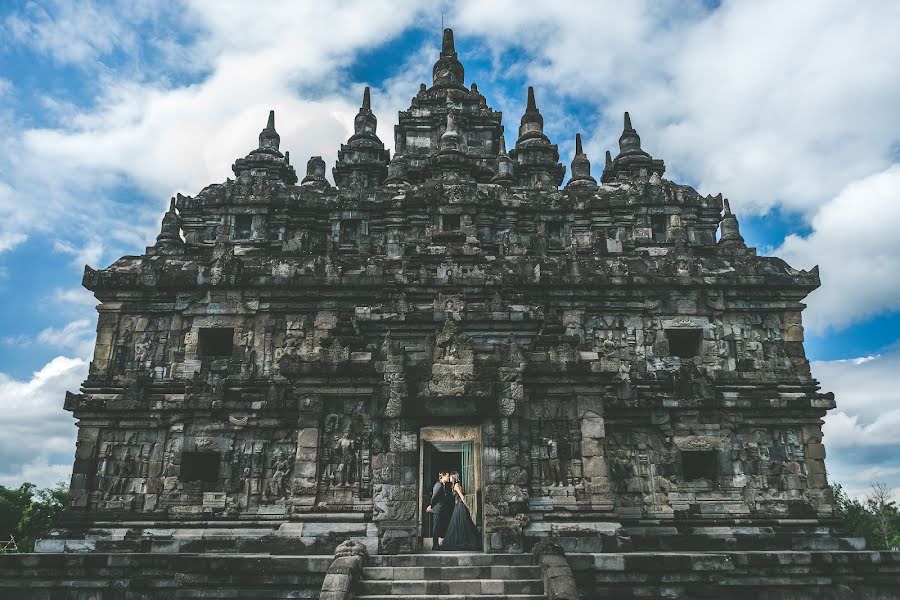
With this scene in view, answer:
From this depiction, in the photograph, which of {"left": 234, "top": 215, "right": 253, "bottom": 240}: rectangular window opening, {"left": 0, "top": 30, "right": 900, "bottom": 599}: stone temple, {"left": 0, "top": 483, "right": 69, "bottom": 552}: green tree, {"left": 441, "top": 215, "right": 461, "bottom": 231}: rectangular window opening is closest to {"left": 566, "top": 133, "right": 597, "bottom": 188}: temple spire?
{"left": 0, "top": 30, "right": 900, "bottom": 599}: stone temple

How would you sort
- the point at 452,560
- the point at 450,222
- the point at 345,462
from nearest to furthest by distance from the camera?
the point at 452,560 < the point at 345,462 < the point at 450,222

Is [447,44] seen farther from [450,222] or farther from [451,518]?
[451,518]

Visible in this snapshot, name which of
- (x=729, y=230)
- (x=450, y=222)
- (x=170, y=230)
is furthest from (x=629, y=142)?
(x=170, y=230)

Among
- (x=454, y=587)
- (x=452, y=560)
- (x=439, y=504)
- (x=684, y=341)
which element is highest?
(x=684, y=341)

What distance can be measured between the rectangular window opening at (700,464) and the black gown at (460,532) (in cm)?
816

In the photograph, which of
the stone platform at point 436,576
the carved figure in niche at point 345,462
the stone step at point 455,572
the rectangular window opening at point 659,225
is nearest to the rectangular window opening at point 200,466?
the stone platform at point 436,576

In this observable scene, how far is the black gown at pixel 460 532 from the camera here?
1259 centimetres

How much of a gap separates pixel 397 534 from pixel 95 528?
9728 mm

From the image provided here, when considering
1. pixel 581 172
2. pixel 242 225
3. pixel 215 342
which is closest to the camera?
pixel 215 342

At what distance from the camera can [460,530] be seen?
12.7 metres

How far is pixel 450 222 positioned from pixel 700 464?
38.6 feet

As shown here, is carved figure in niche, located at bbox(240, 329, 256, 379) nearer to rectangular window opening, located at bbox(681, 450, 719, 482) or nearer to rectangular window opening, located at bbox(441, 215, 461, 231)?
rectangular window opening, located at bbox(441, 215, 461, 231)

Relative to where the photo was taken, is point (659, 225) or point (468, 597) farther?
point (659, 225)

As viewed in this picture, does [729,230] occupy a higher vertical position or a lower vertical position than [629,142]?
lower
